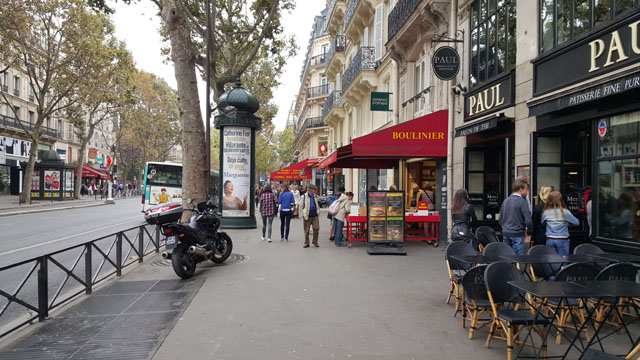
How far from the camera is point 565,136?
871 centimetres

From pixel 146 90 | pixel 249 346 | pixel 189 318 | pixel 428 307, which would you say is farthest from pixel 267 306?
pixel 146 90

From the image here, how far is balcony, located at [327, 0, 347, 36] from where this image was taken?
92.2 ft

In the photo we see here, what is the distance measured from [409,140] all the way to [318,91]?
35461 mm

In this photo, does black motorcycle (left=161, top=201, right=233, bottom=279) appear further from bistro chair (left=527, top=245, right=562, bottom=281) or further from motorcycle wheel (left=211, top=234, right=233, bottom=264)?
bistro chair (left=527, top=245, right=562, bottom=281)

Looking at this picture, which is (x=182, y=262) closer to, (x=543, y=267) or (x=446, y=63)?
(x=543, y=267)

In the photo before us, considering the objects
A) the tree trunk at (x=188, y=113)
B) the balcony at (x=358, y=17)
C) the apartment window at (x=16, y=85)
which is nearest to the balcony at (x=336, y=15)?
the balcony at (x=358, y=17)

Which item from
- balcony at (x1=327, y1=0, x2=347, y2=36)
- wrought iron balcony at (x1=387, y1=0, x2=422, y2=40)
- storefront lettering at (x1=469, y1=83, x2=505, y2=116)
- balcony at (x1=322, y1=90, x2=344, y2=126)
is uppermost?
balcony at (x1=327, y1=0, x2=347, y2=36)

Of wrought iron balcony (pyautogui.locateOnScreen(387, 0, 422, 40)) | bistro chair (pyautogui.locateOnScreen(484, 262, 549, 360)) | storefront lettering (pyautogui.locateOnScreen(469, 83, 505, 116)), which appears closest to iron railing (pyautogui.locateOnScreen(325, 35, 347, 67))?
wrought iron balcony (pyautogui.locateOnScreen(387, 0, 422, 40))

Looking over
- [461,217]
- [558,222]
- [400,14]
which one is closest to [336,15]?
[400,14]

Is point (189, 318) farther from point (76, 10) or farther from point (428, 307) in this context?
point (76, 10)

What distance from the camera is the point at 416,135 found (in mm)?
11820

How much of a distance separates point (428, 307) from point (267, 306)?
2.20 meters

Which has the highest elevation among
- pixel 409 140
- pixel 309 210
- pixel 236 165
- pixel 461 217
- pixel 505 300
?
pixel 409 140

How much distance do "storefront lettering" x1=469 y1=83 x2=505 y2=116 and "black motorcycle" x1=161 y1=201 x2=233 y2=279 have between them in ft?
22.5
